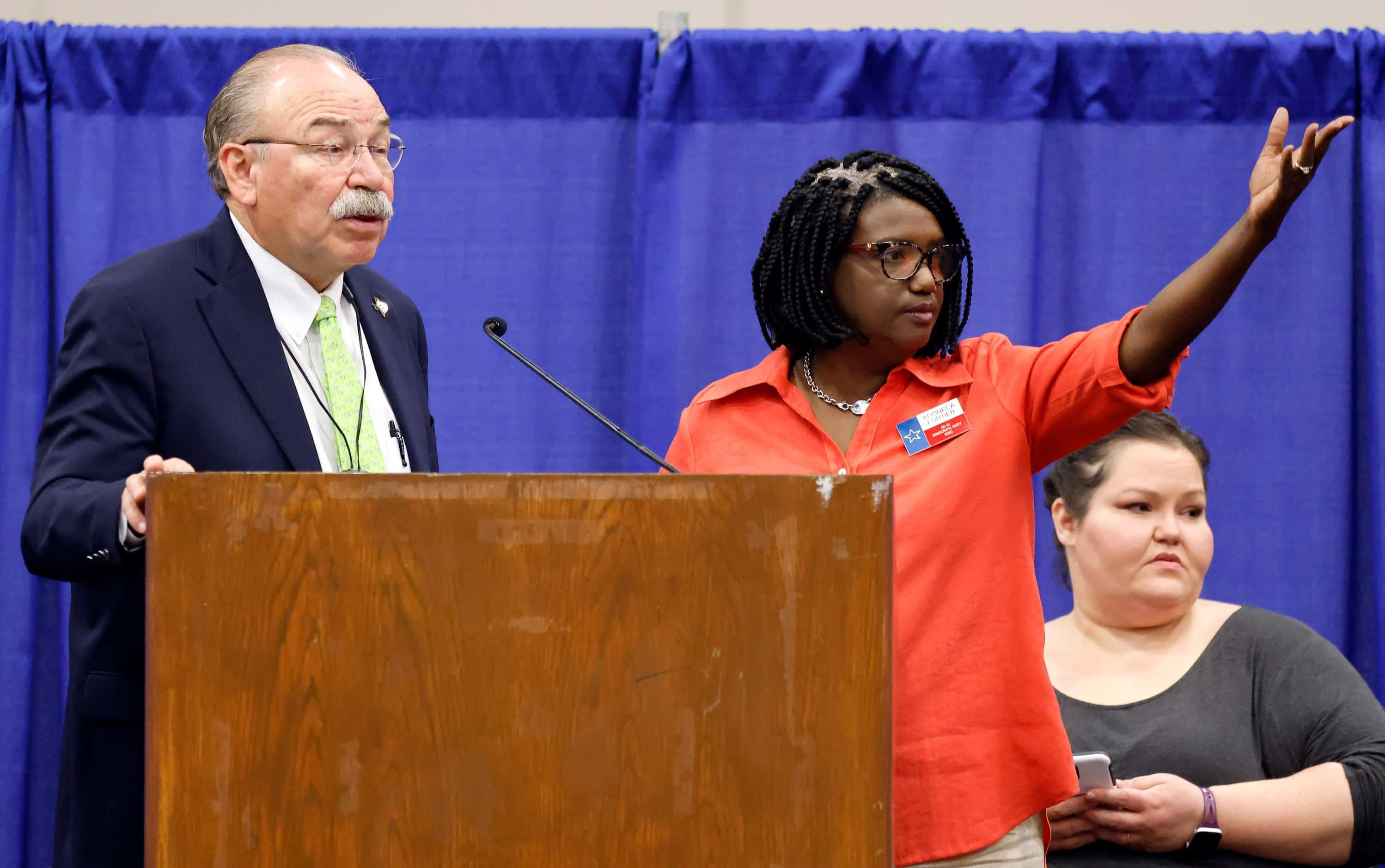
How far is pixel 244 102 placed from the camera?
1758 millimetres

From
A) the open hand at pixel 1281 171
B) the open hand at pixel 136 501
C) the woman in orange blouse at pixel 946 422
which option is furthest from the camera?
the woman in orange blouse at pixel 946 422

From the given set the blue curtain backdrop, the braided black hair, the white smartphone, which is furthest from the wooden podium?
the blue curtain backdrop

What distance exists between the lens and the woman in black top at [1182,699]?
6.57ft

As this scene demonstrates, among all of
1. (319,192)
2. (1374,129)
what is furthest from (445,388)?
(1374,129)

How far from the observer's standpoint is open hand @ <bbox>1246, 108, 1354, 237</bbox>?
1366 millimetres

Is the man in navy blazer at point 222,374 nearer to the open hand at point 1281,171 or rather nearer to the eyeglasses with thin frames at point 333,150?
the eyeglasses with thin frames at point 333,150

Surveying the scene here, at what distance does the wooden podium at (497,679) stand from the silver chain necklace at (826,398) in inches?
27.5

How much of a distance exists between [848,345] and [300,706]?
0.99m

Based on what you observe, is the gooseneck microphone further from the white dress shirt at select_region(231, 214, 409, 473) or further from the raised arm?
the raised arm

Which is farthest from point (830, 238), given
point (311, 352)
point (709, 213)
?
point (709, 213)

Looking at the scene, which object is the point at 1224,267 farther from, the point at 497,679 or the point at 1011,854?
the point at 497,679

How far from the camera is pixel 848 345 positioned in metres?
1.81

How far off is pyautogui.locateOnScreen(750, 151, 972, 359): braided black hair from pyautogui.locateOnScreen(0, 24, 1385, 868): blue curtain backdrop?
911mm

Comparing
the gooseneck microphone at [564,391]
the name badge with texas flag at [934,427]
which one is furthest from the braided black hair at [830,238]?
the gooseneck microphone at [564,391]
